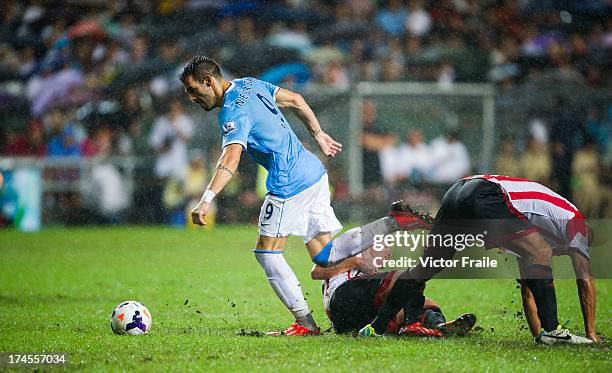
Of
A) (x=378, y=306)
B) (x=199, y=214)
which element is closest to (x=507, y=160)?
(x=378, y=306)

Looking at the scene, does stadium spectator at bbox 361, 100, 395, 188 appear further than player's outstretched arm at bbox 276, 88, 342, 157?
Yes

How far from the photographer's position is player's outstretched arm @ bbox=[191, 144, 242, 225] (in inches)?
257

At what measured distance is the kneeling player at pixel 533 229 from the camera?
6574 mm

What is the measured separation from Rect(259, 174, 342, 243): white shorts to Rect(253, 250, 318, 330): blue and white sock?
0.60 feet

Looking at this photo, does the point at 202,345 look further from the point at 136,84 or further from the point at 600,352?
the point at 136,84

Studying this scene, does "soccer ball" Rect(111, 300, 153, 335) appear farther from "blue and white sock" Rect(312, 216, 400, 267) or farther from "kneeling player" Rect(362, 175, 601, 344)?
"kneeling player" Rect(362, 175, 601, 344)

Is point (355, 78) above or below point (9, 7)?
below

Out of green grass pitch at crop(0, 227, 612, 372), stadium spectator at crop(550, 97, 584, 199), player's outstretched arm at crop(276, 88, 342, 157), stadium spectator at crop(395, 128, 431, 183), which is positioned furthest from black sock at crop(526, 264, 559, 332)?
stadium spectator at crop(395, 128, 431, 183)

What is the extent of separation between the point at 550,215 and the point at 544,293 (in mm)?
560

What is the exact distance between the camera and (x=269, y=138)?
24.3 ft

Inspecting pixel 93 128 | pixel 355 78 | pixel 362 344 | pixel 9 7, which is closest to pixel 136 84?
pixel 93 128

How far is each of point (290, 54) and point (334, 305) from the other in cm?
908

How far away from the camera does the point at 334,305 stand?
24.1 ft

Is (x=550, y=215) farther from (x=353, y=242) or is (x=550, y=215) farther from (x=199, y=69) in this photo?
(x=199, y=69)
